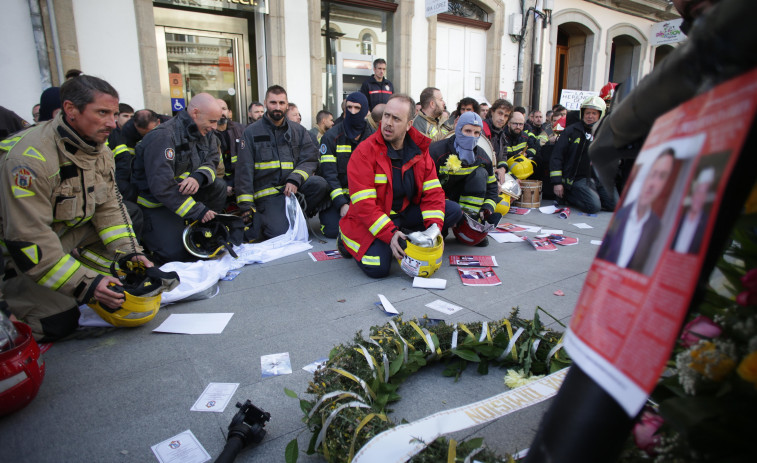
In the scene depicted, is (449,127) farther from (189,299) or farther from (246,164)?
(189,299)

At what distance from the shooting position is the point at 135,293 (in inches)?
115

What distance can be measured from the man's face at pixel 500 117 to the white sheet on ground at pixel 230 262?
141 inches

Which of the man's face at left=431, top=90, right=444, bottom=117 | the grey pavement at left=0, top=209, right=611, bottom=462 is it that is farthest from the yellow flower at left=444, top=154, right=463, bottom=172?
the man's face at left=431, top=90, right=444, bottom=117

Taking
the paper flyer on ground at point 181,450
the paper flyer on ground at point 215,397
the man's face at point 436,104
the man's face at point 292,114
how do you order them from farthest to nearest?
1. the man's face at point 292,114
2. the man's face at point 436,104
3. the paper flyer on ground at point 215,397
4. the paper flyer on ground at point 181,450

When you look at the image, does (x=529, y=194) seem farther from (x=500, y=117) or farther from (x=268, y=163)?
(x=268, y=163)

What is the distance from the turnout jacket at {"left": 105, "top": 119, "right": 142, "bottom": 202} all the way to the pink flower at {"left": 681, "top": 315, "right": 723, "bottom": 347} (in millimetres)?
5122

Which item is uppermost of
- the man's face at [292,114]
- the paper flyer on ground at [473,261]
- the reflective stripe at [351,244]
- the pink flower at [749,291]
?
the man's face at [292,114]

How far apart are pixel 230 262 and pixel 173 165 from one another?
3.78 feet

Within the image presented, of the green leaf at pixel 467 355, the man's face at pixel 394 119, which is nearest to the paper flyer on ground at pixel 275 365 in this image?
the green leaf at pixel 467 355

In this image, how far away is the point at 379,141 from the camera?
13.7ft

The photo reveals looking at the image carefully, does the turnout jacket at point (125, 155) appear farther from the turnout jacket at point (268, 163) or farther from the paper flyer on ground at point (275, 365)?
the paper flyer on ground at point (275, 365)

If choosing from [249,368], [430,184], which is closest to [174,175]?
[430,184]

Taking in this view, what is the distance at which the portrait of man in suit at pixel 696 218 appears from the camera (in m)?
0.54

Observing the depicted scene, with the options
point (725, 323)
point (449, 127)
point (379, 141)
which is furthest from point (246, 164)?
point (725, 323)
